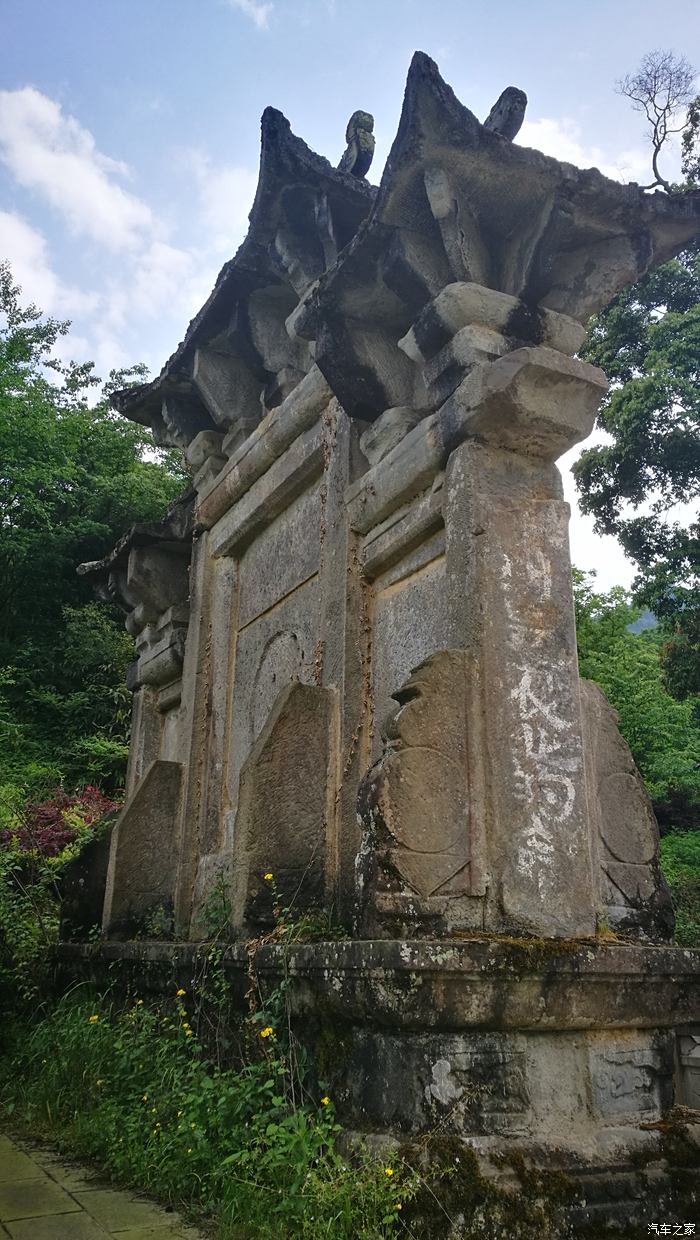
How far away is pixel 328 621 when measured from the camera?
14.8 ft

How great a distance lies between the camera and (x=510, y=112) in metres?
3.92

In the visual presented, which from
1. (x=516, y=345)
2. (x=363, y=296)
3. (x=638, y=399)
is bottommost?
(x=516, y=345)

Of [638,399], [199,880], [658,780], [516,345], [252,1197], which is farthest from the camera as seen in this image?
[658,780]

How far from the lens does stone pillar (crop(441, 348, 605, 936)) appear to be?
10.2 feet

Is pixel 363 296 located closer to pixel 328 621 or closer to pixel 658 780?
pixel 328 621

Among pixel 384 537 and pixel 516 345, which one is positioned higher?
pixel 516 345

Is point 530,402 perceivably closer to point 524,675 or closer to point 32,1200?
point 524,675

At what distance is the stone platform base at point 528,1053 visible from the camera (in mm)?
2676

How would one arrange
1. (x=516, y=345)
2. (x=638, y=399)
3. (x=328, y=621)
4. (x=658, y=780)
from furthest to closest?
(x=658, y=780)
(x=638, y=399)
(x=328, y=621)
(x=516, y=345)

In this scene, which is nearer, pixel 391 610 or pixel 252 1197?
pixel 252 1197

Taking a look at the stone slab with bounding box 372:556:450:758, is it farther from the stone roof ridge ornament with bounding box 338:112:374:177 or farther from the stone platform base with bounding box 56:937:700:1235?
the stone roof ridge ornament with bounding box 338:112:374:177

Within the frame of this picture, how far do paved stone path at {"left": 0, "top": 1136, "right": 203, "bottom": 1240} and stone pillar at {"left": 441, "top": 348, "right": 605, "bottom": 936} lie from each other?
142 centimetres

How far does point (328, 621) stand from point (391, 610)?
468 millimetres

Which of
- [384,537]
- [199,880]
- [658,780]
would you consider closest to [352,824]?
[384,537]
